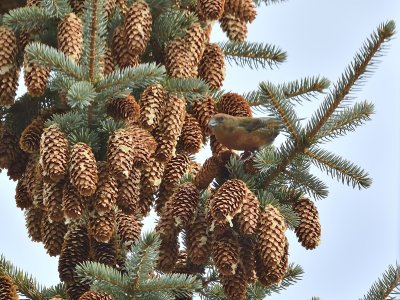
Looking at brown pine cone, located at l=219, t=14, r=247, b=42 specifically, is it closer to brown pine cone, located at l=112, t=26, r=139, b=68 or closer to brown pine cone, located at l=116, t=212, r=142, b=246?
brown pine cone, located at l=112, t=26, r=139, b=68

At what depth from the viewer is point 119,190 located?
3516 mm

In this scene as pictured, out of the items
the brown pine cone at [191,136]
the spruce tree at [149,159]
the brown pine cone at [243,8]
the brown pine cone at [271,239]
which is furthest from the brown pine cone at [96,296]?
the brown pine cone at [243,8]

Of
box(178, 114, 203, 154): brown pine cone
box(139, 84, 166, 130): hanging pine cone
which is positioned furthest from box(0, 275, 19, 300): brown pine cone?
box(178, 114, 203, 154): brown pine cone

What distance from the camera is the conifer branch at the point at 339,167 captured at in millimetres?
3451

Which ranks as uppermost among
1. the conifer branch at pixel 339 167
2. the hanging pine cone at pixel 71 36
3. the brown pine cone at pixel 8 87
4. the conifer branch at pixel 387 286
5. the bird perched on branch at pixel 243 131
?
the hanging pine cone at pixel 71 36

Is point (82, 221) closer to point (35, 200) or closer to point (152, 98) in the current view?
point (35, 200)

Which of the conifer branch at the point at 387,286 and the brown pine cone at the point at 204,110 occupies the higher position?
the brown pine cone at the point at 204,110

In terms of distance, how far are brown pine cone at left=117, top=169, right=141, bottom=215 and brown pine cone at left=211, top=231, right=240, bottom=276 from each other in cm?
35

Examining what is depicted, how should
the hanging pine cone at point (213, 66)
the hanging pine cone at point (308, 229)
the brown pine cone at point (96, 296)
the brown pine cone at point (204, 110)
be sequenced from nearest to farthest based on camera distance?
the brown pine cone at point (96, 296), the hanging pine cone at point (308, 229), the brown pine cone at point (204, 110), the hanging pine cone at point (213, 66)

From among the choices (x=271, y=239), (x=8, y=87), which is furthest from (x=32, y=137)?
(x=271, y=239)

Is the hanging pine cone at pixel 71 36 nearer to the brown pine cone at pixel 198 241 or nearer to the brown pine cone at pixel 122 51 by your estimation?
the brown pine cone at pixel 122 51

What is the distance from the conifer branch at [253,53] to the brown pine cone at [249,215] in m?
0.95

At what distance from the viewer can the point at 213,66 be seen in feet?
13.2

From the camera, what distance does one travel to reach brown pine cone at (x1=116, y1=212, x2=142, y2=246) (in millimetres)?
3688
